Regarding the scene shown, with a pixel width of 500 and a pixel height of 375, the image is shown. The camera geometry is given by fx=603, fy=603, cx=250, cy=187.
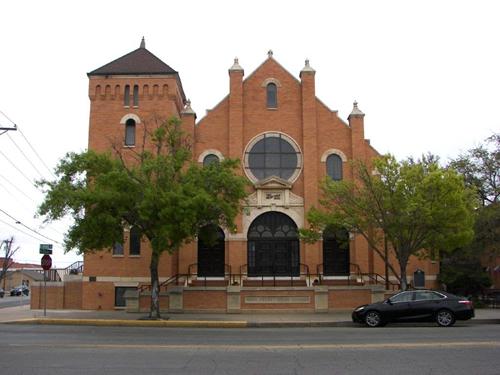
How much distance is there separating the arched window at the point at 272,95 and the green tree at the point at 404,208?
8060 mm

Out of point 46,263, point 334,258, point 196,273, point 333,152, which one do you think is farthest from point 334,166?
point 46,263

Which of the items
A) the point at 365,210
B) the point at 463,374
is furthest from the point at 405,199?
the point at 463,374

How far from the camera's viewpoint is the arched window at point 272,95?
35094mm

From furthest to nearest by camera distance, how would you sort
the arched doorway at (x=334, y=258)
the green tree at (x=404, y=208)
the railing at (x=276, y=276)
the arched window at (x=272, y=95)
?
the arched window at (x=272, y=95)
the arched doorway at (x=334, y=258)
the railing at (x=276, y=276)
the green tree at (x=404, y=208)

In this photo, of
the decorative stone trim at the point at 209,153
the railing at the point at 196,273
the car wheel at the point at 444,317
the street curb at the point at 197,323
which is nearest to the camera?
the car wheel at the point at 444,317

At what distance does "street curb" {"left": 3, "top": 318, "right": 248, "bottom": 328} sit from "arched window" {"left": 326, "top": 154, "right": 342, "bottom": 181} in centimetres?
1394

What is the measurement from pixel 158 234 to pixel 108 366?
484 inches

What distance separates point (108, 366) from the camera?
1121cm

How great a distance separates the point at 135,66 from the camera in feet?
116

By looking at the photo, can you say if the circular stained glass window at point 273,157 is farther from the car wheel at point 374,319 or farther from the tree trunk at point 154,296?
the car wheel at point 374,319

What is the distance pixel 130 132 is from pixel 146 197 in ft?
42.0

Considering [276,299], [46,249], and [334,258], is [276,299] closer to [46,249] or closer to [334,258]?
[334,258]

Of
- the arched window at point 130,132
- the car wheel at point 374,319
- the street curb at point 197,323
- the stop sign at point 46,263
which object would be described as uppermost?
the arched window at point 130,132

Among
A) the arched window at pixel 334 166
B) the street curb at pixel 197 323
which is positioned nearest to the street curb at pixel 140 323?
the street curb at pixel 197 323
